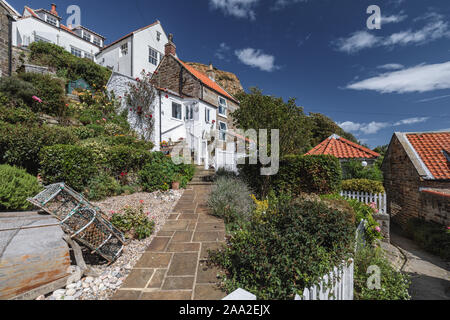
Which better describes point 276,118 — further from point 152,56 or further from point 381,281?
point 152,56

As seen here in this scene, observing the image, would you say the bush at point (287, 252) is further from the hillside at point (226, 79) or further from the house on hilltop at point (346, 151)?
the hillside at point (226, 79)

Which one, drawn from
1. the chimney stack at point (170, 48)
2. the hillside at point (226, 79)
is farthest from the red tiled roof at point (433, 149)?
the hillside at point (226, 79)

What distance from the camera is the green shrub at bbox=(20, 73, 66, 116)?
10.6 meters

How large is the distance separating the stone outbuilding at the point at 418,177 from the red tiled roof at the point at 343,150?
119cm

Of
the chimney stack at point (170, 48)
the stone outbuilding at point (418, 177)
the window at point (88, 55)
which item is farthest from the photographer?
the window at point (88, 55)

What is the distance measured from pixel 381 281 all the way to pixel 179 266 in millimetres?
3913

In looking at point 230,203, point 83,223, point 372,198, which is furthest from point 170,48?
point 372,198

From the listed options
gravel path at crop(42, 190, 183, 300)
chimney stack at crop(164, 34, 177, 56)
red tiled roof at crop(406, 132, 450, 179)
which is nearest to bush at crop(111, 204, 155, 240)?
gravel path at crop(42, 190, 183, 300)

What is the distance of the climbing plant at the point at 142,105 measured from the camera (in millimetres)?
12883

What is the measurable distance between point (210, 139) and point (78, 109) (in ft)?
31.1

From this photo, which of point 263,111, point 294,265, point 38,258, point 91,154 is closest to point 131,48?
point 91,154

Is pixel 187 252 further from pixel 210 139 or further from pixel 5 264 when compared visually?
pixel 210 139

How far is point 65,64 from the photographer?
53.8 feet

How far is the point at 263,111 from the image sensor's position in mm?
6730
